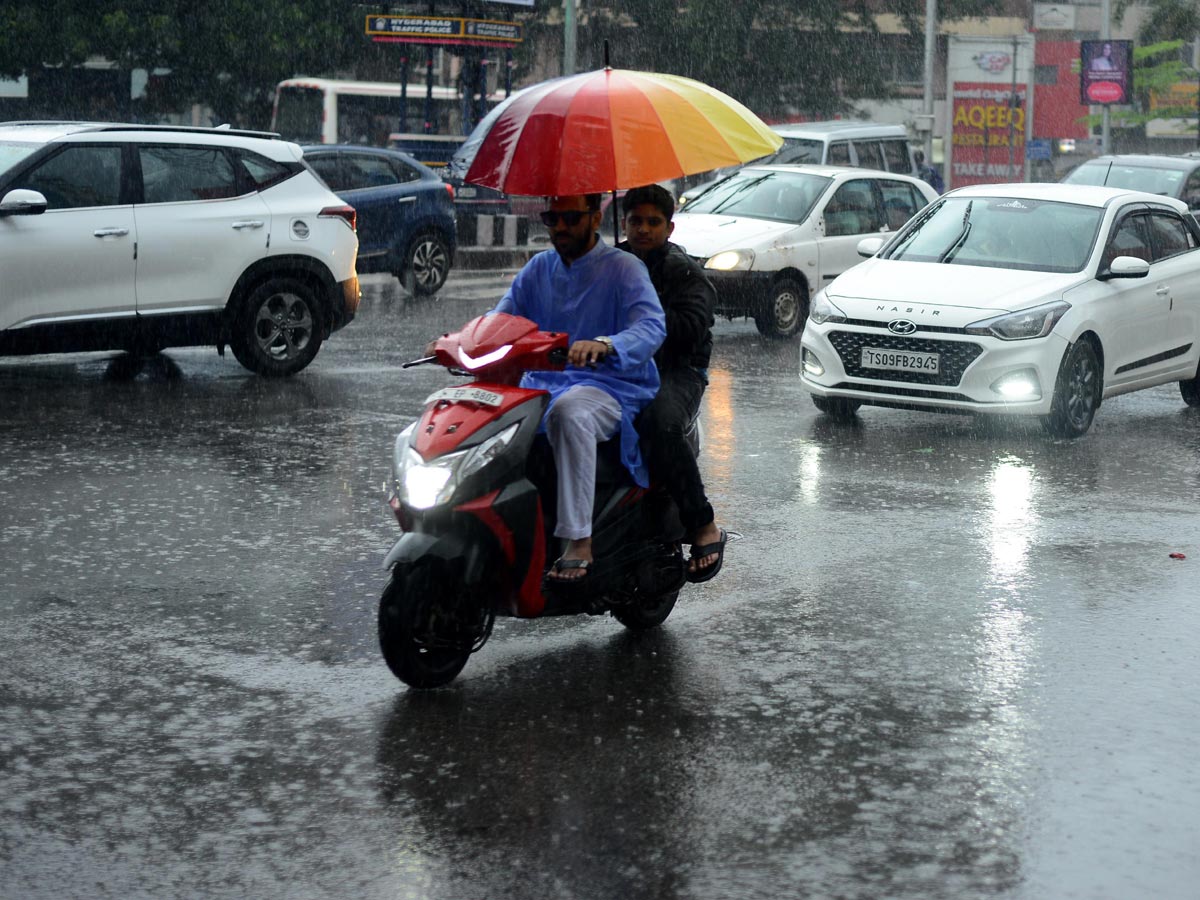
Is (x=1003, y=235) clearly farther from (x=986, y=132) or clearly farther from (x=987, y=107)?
(x=986, y=132)

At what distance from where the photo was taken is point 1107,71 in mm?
51531

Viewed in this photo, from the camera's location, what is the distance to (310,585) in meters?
7.30

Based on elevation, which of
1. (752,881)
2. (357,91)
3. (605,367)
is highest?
(357,91)

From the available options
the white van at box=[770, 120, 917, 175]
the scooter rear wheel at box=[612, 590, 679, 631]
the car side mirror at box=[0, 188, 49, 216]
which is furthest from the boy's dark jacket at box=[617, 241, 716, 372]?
the white van at box=[770, 120, 917, 175]

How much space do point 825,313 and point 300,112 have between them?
27.2 m

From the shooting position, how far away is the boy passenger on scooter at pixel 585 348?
581cm

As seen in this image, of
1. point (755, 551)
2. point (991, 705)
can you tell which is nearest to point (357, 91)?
point (755, 551)

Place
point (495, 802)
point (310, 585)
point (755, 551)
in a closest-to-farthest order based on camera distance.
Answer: point (495, 802) < point (310, 585) < point (755, 551)

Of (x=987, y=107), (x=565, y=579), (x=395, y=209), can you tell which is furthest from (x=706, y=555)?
(x=987, y=107)

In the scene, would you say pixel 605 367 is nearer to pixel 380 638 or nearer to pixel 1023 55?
pixel 380 638

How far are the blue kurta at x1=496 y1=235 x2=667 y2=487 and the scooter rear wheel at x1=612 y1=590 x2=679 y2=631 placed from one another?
553 millimetres

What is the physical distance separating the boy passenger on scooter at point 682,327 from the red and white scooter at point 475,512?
0.42 meters

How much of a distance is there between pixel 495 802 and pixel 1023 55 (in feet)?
134

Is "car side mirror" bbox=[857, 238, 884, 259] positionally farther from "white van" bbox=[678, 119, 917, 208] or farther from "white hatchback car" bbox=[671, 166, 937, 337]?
"white van" bbox=[678, 119, 917, 208]
